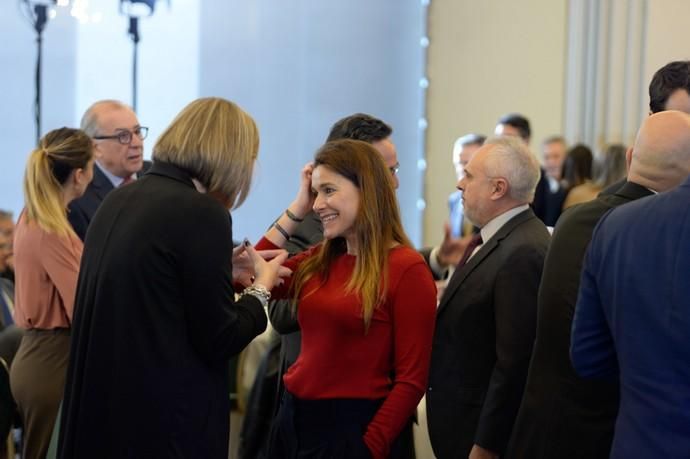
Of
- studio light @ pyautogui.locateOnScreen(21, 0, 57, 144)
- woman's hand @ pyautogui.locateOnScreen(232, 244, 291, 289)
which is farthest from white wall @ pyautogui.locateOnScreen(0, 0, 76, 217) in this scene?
woman's hand @ pyautogui.locateOnScreen(232, 244, 291, 289)

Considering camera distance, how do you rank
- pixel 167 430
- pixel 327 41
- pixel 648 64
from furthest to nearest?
pixel 327 41
pixel 648 64
pixel 167 430

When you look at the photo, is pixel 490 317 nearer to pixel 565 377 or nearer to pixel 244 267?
pixel 565 377

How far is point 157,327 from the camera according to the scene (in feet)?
7.52

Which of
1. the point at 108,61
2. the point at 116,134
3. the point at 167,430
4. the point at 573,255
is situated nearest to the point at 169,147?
the point at 167,430

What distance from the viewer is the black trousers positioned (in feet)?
8.48

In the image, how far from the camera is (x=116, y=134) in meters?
4.19

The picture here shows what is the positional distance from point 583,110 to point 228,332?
568 cm

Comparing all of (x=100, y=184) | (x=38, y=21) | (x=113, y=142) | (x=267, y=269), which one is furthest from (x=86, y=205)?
(x=38, y=21)

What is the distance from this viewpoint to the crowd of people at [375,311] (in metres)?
2.10

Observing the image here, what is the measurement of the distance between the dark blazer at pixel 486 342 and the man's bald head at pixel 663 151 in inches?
20.4

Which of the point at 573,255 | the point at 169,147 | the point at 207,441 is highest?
the point at 169,147

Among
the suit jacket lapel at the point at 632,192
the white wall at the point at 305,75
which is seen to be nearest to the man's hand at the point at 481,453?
the suit jacket lapel at the point at 632,192

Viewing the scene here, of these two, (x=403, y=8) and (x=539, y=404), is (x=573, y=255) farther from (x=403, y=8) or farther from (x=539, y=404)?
(x=403, y=8)

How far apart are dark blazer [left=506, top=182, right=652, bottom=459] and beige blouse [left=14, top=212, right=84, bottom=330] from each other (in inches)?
66.5
